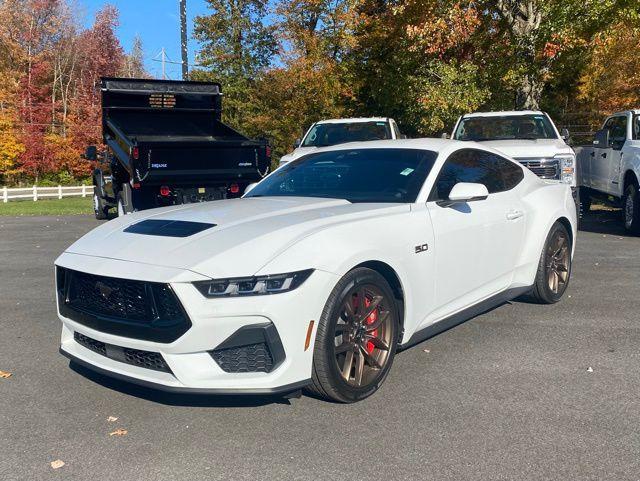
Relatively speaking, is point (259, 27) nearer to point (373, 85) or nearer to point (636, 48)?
point (373, 85)

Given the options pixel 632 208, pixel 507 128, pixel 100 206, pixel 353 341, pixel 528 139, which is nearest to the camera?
pixel 353 341

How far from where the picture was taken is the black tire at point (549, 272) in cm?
576

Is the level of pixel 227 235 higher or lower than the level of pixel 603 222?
higher

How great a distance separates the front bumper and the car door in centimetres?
123

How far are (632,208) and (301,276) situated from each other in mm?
9088

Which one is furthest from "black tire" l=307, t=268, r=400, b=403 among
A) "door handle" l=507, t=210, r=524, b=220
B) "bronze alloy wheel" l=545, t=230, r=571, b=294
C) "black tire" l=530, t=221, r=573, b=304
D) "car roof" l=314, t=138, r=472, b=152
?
"bronze alloy wheel" l=545, t=230, r=571, b=294

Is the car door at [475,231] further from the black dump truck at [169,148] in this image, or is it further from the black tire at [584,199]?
the black tire at [584,199]

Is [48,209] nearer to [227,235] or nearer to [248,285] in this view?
[227,235]

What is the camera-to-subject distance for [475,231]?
184 inches

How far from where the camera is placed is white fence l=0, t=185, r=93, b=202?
31391 millimetres

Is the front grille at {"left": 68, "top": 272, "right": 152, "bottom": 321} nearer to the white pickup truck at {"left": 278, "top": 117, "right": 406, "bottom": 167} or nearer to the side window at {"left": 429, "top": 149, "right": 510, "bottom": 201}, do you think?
the side window at {"left": 429, "top": 149, "right": 510, "bottom": 201}

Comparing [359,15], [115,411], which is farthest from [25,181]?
[115,411]

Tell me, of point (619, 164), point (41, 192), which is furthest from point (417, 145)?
point (41, 192)

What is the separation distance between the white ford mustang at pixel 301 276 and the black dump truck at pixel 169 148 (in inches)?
244
